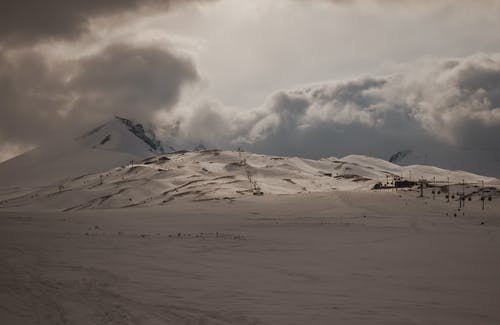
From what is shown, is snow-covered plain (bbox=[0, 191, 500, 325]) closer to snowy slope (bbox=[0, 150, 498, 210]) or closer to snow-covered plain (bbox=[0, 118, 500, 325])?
snow-covered plain (bbox=[0, 118, 500, 325])

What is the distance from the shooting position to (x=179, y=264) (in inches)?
857

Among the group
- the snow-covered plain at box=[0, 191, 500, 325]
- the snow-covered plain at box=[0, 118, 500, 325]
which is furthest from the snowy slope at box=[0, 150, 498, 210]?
the snow-covered plain at box=[0, 191, 500, 325]

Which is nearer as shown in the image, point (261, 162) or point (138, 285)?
point (138, 285)

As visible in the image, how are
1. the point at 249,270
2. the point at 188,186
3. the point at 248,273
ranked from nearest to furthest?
the point at 248,273 → the point at 249,270 → the point at 188,186

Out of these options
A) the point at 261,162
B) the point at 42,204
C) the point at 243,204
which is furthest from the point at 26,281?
the point at 261,162


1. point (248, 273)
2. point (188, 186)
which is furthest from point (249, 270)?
point (188, 186)

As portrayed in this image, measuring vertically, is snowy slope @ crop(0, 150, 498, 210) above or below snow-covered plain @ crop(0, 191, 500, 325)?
above

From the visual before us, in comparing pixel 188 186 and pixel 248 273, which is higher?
pixel 188 186

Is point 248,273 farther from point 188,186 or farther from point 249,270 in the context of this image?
point 188,186

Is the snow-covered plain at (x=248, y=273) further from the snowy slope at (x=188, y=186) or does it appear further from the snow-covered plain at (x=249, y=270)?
the snowy slope at (x=188, y=186)

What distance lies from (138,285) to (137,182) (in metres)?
109

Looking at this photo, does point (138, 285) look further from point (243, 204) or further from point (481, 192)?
point (481, 192)

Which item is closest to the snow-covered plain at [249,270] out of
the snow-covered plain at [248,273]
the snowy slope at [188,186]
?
the snow-covered plain at [248,273]

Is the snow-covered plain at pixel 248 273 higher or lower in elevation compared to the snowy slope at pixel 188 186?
lower
